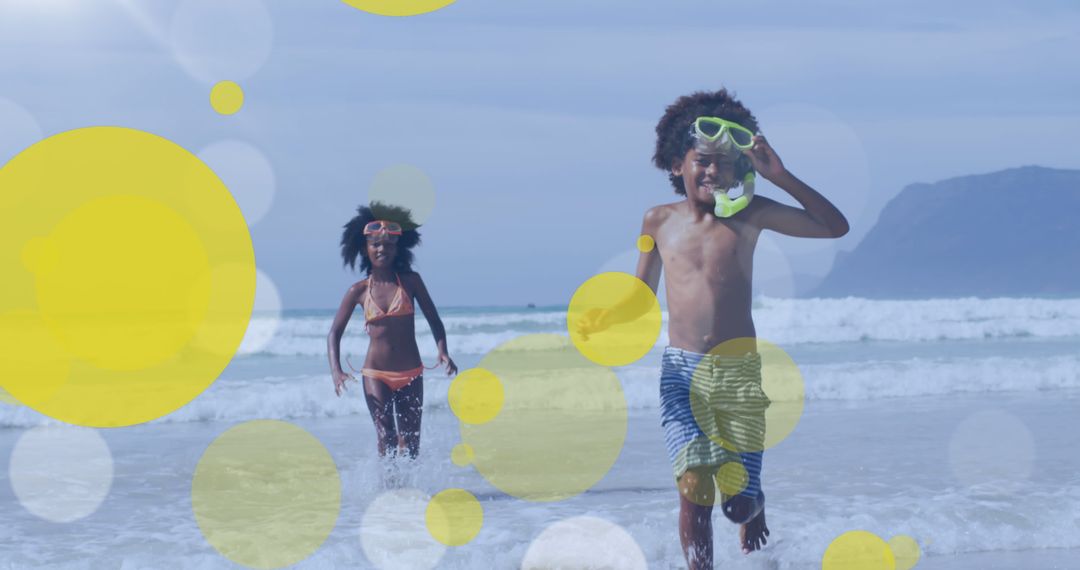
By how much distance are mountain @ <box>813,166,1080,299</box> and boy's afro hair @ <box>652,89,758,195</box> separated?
64640 mm

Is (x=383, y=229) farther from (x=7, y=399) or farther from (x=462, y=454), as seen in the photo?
(x=7, y=399)

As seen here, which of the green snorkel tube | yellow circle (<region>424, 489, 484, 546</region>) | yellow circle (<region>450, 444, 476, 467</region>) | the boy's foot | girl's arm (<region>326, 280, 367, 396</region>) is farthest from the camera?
yellow circle (<region>450, 444, 476, 467</region>)

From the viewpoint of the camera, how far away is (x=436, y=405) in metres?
14.6

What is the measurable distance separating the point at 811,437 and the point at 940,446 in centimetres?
118

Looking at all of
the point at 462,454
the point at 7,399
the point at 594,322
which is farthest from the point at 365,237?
the point at 7,399

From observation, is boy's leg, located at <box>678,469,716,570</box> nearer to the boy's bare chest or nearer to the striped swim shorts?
the striped swim shorts

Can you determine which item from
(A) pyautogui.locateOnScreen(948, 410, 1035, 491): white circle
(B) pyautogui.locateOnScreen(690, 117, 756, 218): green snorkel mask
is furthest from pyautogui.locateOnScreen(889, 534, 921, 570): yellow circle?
(B) pyautogui.locateOnScreen(690, 117, 756, 218): green snorkel mask

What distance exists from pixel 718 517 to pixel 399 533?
1998 millimetres

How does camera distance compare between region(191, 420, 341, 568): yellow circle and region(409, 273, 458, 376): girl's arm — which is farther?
region(409, 273, 458, 376): girl's arm

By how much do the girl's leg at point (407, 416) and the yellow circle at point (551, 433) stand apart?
82 cm

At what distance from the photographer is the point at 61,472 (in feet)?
31.2

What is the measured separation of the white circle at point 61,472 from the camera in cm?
804

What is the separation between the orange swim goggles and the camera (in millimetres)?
7828

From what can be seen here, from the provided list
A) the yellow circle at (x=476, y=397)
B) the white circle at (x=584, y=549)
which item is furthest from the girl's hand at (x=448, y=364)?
the yellow circle at (x=476, y=397)
